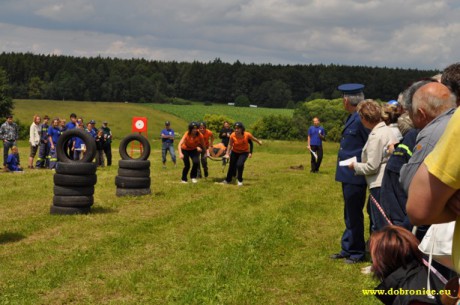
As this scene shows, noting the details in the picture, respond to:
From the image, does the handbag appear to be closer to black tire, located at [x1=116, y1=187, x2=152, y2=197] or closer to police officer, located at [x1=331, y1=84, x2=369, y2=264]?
police officer, located at [x1=331, y1=84, x2=369, y2=264]

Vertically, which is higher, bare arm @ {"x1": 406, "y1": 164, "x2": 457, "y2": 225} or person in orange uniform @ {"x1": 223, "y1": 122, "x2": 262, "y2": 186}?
bare arm @ {"x1": 406, "y1": 164, "x2": 457, "y2": 225}

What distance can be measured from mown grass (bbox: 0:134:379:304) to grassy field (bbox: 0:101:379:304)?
17 mm

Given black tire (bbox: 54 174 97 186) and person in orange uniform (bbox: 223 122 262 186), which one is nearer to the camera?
black tire (bbox: 54 174 97 186)

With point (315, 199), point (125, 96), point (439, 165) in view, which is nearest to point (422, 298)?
point (439, 165)

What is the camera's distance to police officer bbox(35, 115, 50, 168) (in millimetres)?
23156

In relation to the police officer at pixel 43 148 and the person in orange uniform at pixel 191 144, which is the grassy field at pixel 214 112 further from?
the person in orange uniform at pixel 191 144

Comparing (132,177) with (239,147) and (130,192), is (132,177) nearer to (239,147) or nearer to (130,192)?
(130,192)

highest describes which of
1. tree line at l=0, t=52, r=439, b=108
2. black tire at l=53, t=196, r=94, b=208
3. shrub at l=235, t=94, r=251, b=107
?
tree line at l=0, t=52, r=439, b=108

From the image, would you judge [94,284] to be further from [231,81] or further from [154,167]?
[231,81]

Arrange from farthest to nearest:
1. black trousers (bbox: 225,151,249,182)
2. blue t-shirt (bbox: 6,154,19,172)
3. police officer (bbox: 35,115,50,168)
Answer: police officer (bbox: 35,115,50,168)
blue t-shirt (bbox: 6,154,19,172)
black trousers (bbox: 225,151,249,182)

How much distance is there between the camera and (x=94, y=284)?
7250 millimetres

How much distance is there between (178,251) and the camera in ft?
29.7

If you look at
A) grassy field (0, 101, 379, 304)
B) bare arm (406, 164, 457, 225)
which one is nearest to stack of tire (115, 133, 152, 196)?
grassy field (0, 101, 379, 304)

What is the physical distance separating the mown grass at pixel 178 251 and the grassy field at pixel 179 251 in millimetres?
17
